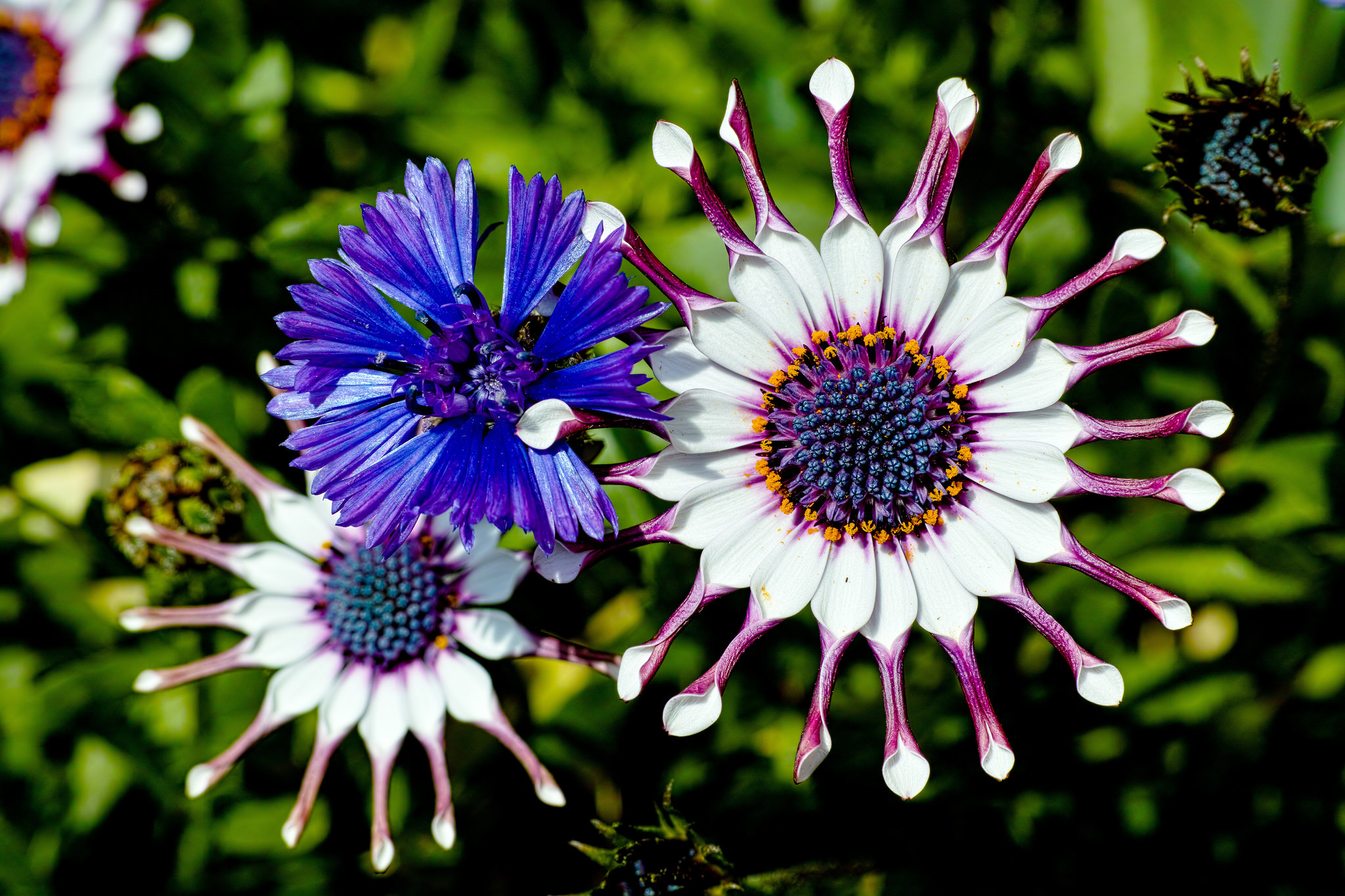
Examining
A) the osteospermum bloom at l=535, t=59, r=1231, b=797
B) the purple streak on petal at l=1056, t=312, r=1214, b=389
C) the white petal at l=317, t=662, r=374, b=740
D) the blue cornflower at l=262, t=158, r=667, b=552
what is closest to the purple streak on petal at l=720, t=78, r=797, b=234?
the osteospermum bloom at l=535, t=59, r=1231, b=797

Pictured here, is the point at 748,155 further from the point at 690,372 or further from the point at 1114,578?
the point at 1114,578

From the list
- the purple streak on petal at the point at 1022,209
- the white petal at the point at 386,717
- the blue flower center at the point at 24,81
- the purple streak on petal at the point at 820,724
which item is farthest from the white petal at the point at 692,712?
the blue flower center at the point at 24,81

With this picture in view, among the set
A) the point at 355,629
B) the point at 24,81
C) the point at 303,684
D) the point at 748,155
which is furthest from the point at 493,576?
the point at 24,81

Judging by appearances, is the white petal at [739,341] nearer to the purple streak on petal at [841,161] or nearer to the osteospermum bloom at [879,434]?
the osteospermum bloom at [879,434]

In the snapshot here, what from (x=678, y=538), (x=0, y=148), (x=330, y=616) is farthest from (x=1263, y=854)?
(x=0, y=148)

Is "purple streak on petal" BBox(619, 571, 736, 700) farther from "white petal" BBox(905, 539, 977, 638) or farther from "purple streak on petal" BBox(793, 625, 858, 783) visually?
"white petal" BBox(905, 539, 977, 638)
